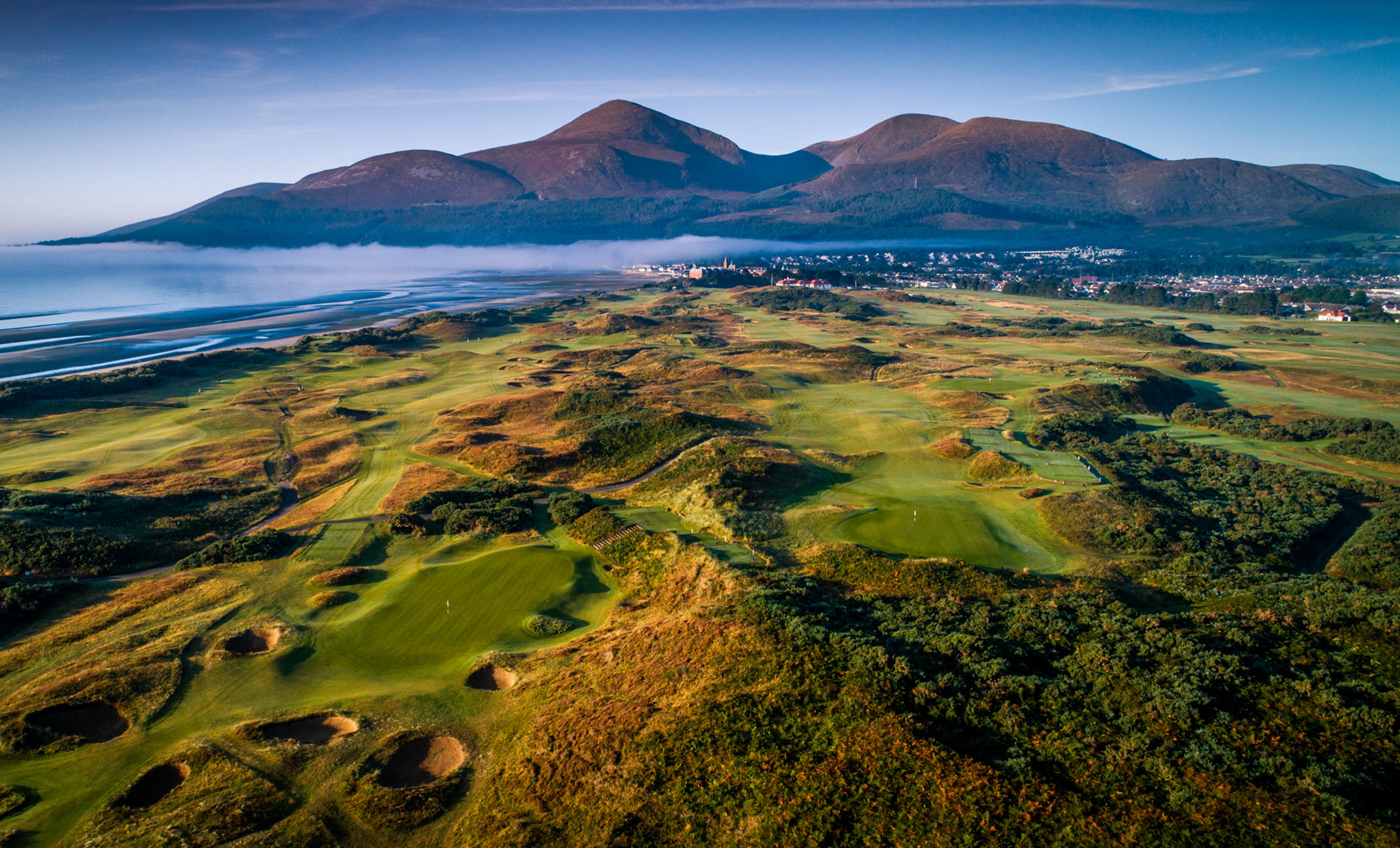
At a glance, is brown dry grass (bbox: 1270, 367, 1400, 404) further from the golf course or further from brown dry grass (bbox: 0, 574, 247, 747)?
brown dry grass (bbox: 0, 574, 247, 747)

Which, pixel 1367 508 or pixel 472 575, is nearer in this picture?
pixel 472 575

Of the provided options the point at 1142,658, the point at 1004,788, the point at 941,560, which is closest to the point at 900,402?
the point at 941,560

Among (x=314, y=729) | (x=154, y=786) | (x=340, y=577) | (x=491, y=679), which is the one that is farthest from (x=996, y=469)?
(x=154, y=786)

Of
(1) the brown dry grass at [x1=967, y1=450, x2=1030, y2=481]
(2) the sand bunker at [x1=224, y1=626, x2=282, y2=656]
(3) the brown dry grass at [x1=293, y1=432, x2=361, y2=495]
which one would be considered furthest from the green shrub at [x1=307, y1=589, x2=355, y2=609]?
(1) the brown dry grass at [x1=967, y1=450, x2=1030, y2=481]

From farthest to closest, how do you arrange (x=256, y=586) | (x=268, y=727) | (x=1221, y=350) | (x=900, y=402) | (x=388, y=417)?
(x=1221, y=350) → (x=900, y=402) → (x=388, y=417) → (x=256, y=586) → (x=268, y=727)

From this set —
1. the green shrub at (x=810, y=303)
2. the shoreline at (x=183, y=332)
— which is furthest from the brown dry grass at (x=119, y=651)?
the green shrub at (x=810, y=303)

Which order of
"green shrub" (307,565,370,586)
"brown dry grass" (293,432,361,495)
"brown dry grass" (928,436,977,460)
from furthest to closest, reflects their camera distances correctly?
"brown dry grass" (928,436,977,460), "brown dry grass" (293,432,361,495), "green shrub" (307,565,370,586)

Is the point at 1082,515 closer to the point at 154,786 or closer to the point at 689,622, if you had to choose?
the point at 689,622

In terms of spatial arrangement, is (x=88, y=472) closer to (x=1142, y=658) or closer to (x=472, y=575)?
(x=472, y=575)
